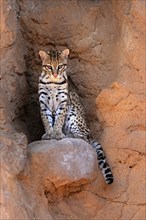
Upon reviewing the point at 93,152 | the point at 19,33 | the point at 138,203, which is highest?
the point at 19,33

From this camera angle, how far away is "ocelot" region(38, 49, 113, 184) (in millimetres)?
7426

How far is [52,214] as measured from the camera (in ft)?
23.0

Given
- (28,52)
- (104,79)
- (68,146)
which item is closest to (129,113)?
(104,79)

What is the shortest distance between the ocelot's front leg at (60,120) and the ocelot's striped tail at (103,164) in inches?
16.0

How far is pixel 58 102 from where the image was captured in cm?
754

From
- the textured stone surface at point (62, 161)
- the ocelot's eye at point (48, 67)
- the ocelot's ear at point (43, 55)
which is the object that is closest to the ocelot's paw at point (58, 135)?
the textured stone surface at point (62, 161)

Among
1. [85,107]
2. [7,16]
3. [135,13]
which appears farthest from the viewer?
[85,107]

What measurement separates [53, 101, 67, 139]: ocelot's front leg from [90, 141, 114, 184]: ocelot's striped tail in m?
0.41

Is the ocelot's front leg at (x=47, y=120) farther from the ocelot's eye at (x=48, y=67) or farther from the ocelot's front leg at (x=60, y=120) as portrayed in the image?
the ocelot's eye at (x=48, y=67)

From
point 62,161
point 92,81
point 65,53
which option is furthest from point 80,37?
point 62,161

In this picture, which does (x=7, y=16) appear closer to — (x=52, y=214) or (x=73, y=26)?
(x=73, y=26)

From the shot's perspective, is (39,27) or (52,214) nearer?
(52,214)

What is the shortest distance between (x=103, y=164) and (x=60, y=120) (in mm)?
719

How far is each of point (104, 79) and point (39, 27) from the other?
3.37 feet
